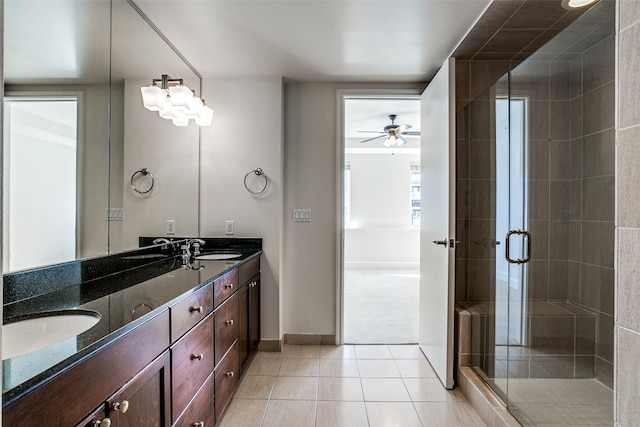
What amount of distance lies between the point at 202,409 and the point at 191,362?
0.29m

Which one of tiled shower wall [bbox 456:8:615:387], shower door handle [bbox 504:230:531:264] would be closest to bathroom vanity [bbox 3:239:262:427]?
shower door handle [bbox 504:230:531:264]

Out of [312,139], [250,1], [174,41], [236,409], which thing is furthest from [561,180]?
[174,41]

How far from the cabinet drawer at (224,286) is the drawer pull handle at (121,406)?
0.83m

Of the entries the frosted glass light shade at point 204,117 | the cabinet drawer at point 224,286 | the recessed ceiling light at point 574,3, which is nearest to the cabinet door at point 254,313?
the cabinet drawer at point 224,286

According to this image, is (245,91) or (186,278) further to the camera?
(245,91)

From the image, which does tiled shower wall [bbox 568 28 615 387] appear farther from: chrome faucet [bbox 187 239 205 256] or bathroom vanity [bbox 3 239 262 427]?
chrome faucet [bbox 187 239 205 256]

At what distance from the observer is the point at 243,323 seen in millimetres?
2451

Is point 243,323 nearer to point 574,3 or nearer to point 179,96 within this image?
point 179,96

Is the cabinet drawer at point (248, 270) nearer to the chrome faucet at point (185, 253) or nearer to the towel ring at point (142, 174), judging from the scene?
the chrome faucet at point (185, 253)

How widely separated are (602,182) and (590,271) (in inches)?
20.4

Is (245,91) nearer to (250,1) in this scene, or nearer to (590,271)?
(250,1)

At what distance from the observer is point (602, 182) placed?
1.97 metres

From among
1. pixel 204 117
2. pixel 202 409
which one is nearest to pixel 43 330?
pixel 202 409

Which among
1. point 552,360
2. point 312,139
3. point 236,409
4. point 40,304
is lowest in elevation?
point 236,409
